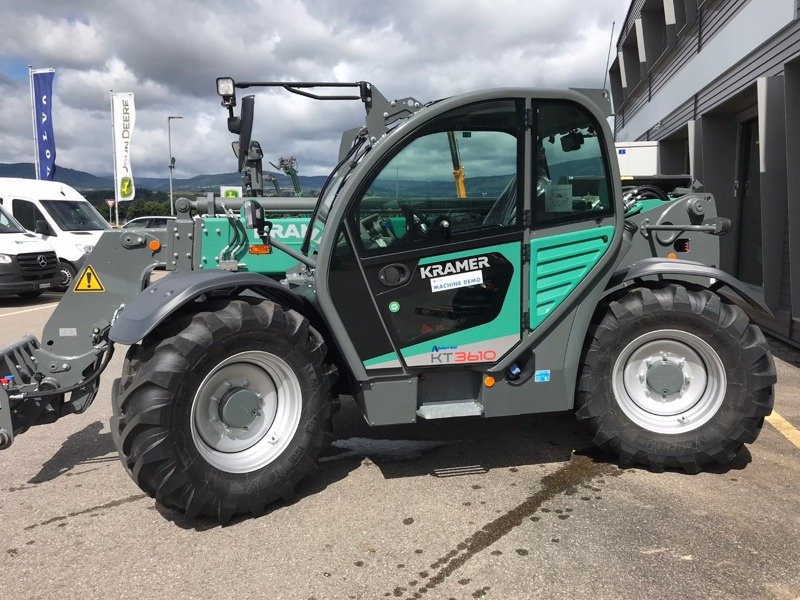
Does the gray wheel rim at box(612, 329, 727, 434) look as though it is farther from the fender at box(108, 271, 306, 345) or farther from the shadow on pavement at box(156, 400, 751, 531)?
the fender at box(108, 271, 306, 345)

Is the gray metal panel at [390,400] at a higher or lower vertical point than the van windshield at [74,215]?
lower

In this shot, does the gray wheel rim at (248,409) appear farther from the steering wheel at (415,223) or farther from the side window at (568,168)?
the side window at (568,168)

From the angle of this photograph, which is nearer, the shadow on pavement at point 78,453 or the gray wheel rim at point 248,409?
the gray wheel rim at point 248,409

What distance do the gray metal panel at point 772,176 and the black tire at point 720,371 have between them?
483cm

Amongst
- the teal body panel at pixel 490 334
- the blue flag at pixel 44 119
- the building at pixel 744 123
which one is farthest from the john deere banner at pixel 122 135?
the teal body panel at pixel 490 334

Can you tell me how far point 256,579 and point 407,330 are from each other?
58.8 inches

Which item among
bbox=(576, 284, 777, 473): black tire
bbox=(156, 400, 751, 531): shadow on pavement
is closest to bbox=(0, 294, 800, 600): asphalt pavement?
bbox=(156, 400, 751, 531): shadow on pavement

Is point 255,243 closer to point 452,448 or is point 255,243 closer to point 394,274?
point 394,274

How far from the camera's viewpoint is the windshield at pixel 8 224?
12.0m

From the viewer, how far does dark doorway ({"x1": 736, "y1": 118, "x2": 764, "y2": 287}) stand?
9.66 m

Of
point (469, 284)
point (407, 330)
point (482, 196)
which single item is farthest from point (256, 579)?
point (482, 196)

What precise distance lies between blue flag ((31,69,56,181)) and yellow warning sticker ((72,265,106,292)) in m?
18.9

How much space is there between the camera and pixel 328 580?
279cm

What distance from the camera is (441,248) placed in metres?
3.46
